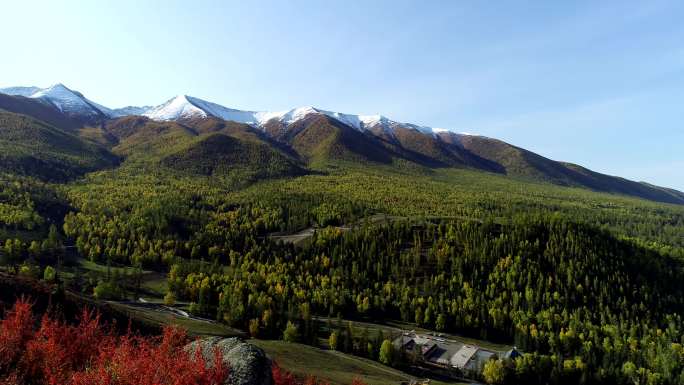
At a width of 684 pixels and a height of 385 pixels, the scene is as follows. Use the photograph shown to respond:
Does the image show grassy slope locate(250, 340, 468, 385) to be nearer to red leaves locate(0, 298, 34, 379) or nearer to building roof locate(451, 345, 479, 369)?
building roof locate(451, 345, 479, 369)

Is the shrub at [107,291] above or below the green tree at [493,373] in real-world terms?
above

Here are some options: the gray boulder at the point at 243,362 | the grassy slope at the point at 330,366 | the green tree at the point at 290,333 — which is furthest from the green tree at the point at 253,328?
the gray boulder at the point at 243,362

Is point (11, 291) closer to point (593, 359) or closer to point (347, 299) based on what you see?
point (347, 299)

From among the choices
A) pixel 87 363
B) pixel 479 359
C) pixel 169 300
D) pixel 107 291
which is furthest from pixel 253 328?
pixel 87 363

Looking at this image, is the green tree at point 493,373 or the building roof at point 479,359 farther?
the building roof at point 479,359

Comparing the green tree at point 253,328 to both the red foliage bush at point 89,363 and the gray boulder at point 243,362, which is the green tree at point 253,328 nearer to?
the red foliage bush at point 89,363

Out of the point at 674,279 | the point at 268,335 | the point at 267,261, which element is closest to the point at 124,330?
the point at 268,335

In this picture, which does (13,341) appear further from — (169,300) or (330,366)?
(169,300)

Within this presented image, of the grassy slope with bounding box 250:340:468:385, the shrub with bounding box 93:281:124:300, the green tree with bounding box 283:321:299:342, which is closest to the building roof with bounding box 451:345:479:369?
the grassy slope with bounding box 250:340:468:385

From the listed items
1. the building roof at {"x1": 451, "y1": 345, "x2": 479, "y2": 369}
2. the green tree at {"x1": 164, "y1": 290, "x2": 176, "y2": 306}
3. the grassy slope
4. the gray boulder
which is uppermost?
the gray boulder
